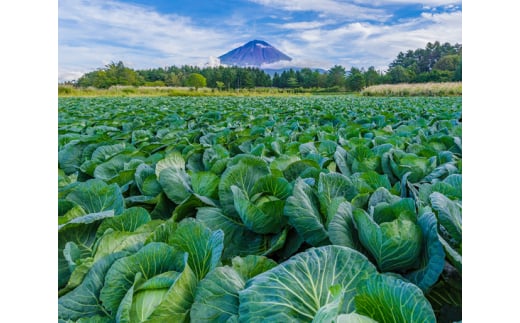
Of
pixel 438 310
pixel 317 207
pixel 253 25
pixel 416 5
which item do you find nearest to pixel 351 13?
pixel 416 5

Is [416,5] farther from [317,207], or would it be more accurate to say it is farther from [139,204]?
[139,204]

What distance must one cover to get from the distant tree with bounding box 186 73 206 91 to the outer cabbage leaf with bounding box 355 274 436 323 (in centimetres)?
4398

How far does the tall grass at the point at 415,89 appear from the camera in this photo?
22.7m

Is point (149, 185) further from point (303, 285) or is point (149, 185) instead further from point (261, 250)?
point (303, 285)

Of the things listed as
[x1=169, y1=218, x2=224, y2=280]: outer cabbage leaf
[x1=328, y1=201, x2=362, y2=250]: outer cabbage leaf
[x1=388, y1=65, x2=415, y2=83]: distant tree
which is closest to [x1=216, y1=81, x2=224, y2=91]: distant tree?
[x1=388, y1=65, x2=415, y2=83]: distant tree

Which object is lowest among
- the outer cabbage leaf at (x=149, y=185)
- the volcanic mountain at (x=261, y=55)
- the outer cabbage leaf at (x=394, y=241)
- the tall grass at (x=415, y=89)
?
the outer cabbage leaf at (x=394, y=241)

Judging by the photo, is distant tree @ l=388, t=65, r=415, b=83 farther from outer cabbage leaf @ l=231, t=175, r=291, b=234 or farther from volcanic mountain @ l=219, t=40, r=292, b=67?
outer cabbage leaf @ l=231, t=175, r=291, b=234

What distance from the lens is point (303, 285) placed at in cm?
80

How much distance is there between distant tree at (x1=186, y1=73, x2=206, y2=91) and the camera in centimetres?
4397

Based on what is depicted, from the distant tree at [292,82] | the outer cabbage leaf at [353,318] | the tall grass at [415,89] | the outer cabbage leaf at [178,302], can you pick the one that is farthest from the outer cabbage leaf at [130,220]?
the distant tree at [292,82]

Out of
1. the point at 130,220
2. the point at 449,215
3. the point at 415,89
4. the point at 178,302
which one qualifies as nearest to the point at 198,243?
the point at 178,302

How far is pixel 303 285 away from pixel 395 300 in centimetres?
18

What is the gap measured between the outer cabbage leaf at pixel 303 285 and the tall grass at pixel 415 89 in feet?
72.2

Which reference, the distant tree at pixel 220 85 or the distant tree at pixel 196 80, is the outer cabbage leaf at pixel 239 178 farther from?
the distant tree at pixel 220 85
